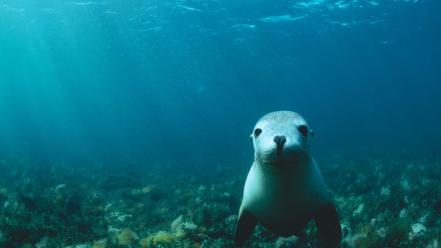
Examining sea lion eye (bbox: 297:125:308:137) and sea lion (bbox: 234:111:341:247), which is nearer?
sea lion (bbox: 234:111:341:247)

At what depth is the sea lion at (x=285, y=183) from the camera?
2.70 metres

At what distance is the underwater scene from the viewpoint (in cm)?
380

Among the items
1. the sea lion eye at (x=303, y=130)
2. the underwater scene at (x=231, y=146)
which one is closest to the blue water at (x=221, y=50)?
the underwater scene at (x=231, y=146)

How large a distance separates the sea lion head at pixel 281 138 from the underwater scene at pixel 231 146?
12 millimetres

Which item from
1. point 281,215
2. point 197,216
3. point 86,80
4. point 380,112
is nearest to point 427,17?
point 197,216

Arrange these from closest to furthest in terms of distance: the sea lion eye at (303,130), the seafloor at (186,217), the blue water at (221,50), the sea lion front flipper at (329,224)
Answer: the sea lion eye at (303,130), the sea lion front flipper at (329,224), the seafloor at (186,217), the blue water at (221,50)

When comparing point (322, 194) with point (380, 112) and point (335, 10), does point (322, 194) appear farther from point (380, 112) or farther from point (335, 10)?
point (380, 112)

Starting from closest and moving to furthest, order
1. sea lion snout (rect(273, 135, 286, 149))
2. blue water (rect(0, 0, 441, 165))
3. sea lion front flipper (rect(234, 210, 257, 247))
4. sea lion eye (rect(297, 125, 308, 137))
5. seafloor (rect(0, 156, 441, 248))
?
1. sea lion snout (rect(273, 135, 286, 149))
2. sea lion eye (rect(297, 125, 308, 137))
3. sea lion front flipper (rect(234, 210, 257, 247))
4. seafloor (rect(0, 156, 441, 248))
5. blue water (rect(0, 0, 441, 165))

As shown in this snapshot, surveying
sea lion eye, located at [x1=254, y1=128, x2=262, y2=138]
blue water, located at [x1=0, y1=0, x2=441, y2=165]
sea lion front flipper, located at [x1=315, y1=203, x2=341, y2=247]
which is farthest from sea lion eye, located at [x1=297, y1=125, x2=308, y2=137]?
blue water, located at [x1=0, y1=0, x2=441, y2=165]

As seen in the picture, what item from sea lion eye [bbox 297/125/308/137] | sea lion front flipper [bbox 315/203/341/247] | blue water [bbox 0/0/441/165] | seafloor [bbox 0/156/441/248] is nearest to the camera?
sea lion eye [bbox 297/125/308/137]

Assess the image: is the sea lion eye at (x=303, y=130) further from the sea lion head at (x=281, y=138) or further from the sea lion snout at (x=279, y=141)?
the sea lion snout at (x=279, y=141)

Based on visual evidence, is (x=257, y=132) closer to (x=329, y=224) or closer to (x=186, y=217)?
(x=329, y=224)

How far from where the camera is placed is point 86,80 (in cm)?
6362

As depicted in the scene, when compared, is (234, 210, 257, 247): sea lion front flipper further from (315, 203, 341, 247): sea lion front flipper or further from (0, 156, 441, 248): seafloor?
(315, 203, 341, 247): sea lion front flipper
